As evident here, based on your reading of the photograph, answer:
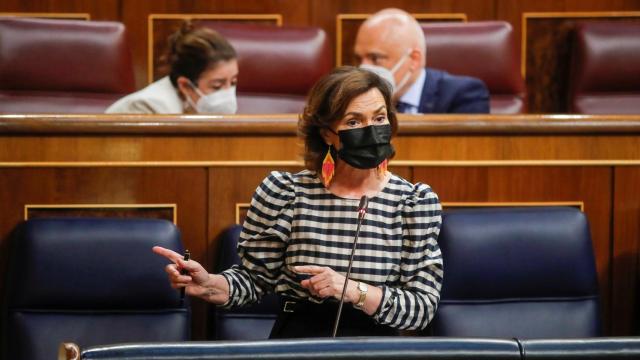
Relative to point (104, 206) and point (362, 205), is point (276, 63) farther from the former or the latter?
point (362, 205)

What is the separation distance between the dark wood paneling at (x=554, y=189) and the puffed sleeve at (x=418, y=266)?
27 cm

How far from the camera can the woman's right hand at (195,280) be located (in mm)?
739

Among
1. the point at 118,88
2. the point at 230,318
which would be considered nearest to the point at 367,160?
the point at 230,318

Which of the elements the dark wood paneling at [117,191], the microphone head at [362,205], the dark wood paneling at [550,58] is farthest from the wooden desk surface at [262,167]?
the dark wood paneling at [550,58]

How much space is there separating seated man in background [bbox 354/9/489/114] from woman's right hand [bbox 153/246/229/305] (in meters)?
0.66


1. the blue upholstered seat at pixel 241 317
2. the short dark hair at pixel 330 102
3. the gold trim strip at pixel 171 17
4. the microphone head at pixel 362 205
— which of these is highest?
the gold trim strip at pixel 171 17

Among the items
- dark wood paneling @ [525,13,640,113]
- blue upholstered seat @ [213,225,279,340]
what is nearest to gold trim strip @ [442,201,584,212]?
blue upholstered seat @ [213,225,279,340]

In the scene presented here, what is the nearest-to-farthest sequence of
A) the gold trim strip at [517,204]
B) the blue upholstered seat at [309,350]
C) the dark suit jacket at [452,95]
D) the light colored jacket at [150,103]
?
the blue upholstered seat at [309,350]
the gold trim strip at [517,204]
the light colored jacket at [150,103]
the dark suit jacket at [452,95]

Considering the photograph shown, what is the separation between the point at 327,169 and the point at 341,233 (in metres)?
0.06

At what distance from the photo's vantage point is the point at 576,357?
1.74 ft

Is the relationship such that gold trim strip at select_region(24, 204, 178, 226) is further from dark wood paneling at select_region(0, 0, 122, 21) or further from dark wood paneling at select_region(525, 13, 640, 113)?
dark wood paneling at select_region(525, 13, 640, 113)

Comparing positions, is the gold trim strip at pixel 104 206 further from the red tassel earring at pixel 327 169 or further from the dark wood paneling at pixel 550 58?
the dark wood paneling at pixel 550 58

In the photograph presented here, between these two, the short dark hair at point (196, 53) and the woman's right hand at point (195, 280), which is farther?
the short dark hair at point (196, 53)

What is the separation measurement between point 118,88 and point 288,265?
29.3 inches
